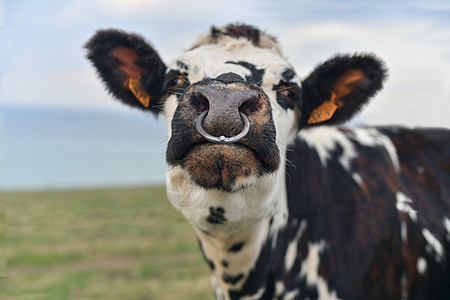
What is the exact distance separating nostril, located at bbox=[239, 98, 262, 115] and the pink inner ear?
162 cm

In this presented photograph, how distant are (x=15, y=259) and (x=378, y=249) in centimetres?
1178

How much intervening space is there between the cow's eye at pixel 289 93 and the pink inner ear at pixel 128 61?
1.28 metres

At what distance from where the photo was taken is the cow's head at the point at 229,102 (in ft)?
9.43

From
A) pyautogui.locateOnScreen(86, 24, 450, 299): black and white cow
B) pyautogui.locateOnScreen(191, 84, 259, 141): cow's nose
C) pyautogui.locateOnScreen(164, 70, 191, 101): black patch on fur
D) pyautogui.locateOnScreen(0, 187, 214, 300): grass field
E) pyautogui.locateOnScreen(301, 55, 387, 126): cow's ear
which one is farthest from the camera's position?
pyautogui.locateOnScreen(0, 187, 214, 300): grass field

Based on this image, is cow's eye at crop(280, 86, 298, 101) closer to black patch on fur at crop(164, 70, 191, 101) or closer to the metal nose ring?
black patch on fur at crop(164, 70, 191, 101)

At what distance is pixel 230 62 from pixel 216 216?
1130 mm

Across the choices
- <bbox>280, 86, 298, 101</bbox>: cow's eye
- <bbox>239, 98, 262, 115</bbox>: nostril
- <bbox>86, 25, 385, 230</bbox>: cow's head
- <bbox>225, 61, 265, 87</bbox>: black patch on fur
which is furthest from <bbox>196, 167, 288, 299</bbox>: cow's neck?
<bbox>239, 98, 262, 115</bbox>: nostril

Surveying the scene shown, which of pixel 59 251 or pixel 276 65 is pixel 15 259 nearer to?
pixel 59 251

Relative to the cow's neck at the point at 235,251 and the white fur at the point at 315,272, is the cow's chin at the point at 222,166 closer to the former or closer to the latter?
the cow's neck at the point at 235,251

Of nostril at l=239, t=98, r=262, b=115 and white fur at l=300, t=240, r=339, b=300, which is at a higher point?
nostril at l=239, t=98, r=262, b=115

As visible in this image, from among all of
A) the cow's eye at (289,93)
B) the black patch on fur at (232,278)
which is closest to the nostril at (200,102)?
the cow's eye at (289,93)

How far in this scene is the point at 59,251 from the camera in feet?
46.3

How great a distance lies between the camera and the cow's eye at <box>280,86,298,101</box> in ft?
12.1

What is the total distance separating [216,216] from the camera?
3.31 m
